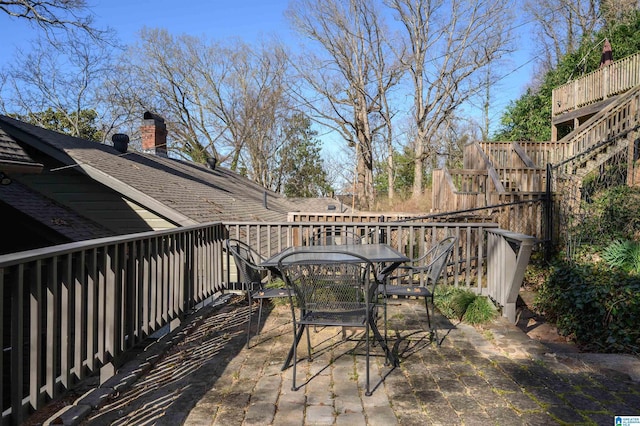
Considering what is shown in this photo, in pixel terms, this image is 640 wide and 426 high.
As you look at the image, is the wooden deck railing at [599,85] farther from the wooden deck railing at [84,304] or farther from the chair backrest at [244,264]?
the wooden deck railing at [84,304]

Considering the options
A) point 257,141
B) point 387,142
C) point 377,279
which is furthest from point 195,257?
point 257,141

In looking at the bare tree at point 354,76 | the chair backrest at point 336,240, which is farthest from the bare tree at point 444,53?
the chair backrest at point 336,240

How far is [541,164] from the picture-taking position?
45.3ft

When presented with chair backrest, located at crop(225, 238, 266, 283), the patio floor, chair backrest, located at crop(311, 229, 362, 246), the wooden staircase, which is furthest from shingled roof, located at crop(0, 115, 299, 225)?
the wooden staircase

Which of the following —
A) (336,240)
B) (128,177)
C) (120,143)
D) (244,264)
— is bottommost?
(244,264)

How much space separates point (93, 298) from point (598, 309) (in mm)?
4572

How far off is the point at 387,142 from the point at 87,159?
61.8ft

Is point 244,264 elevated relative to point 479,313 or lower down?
elevated

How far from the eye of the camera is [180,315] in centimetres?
444

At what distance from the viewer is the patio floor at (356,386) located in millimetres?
2623

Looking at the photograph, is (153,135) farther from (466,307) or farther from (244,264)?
(466,307)

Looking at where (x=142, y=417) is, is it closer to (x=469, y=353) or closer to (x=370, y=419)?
(x=370, y=419)

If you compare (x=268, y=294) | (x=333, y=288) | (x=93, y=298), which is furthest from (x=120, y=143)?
(x=333, y=288)

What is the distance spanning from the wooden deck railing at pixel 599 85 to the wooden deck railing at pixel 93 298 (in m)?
10.8
